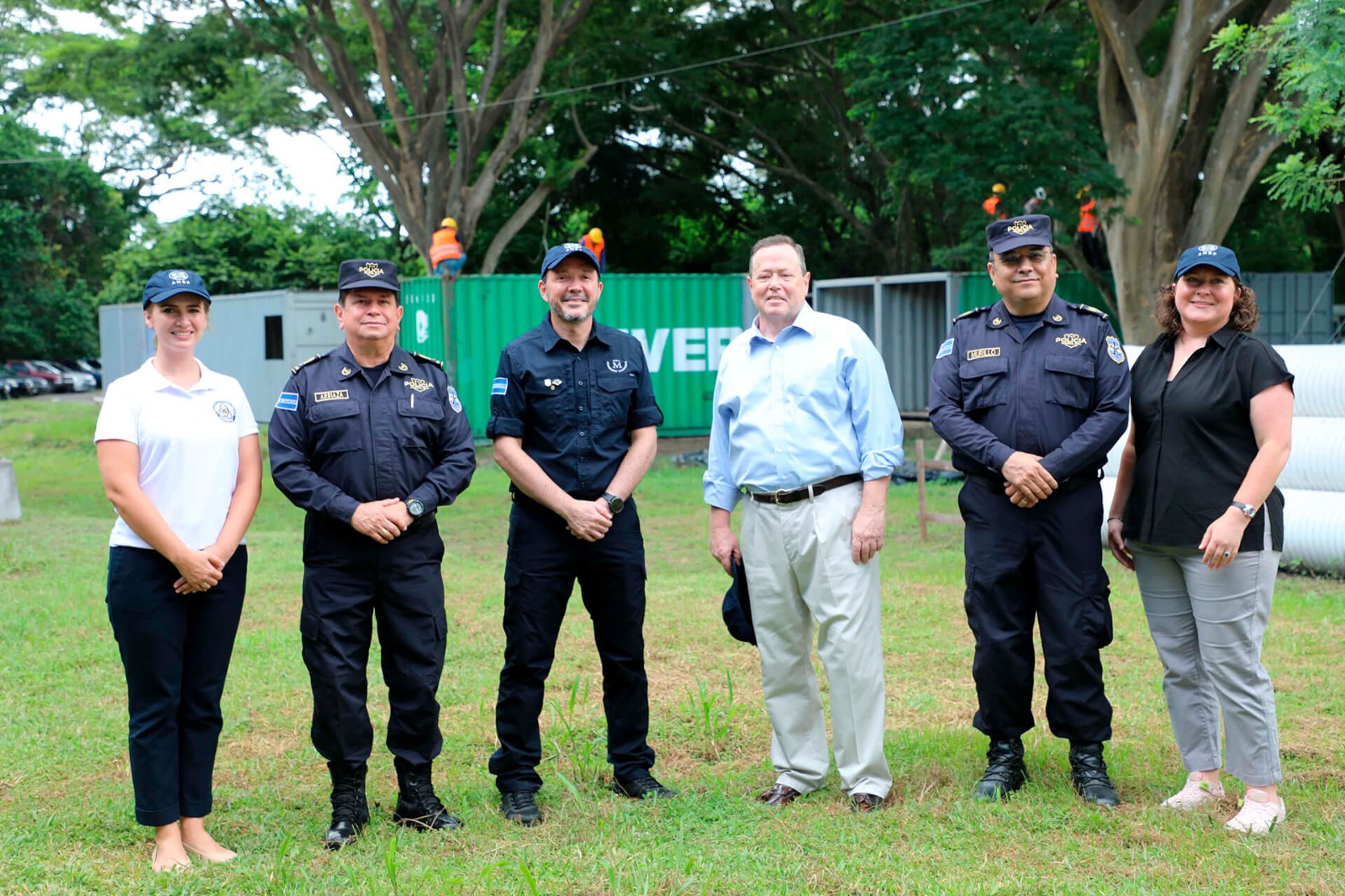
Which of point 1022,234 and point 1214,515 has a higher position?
point 1022,234

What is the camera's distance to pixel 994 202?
601 inches

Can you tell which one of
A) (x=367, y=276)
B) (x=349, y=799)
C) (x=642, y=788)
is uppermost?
(x=367, y=276)

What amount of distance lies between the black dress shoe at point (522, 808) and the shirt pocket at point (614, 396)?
1.29 m

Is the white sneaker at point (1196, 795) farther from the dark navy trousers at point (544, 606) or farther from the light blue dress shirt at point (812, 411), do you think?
the dark navy trousers at point (544, 606)

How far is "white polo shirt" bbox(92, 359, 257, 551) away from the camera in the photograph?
3.83m

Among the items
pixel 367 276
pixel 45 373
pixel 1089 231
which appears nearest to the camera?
pixel 367 276

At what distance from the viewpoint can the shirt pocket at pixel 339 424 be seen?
4.09 metres

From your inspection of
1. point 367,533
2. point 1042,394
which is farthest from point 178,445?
point 1042,394

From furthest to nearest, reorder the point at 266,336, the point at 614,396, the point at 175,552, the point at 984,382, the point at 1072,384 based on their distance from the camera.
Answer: the point at 266,336 < the point at 614,396 < the point at 984,382 < the point at 1072,384 < the point at 175,552

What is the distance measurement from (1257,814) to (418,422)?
2.86 metres

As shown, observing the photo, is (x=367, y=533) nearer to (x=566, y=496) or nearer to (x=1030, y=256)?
(x=566, y=496)

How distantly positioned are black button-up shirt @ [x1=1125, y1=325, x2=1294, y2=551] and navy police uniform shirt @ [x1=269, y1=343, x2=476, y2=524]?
2175 millimetres

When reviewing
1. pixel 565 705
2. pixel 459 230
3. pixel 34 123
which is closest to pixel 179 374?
pixel 565 705

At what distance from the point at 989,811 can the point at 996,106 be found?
12.6 meters
